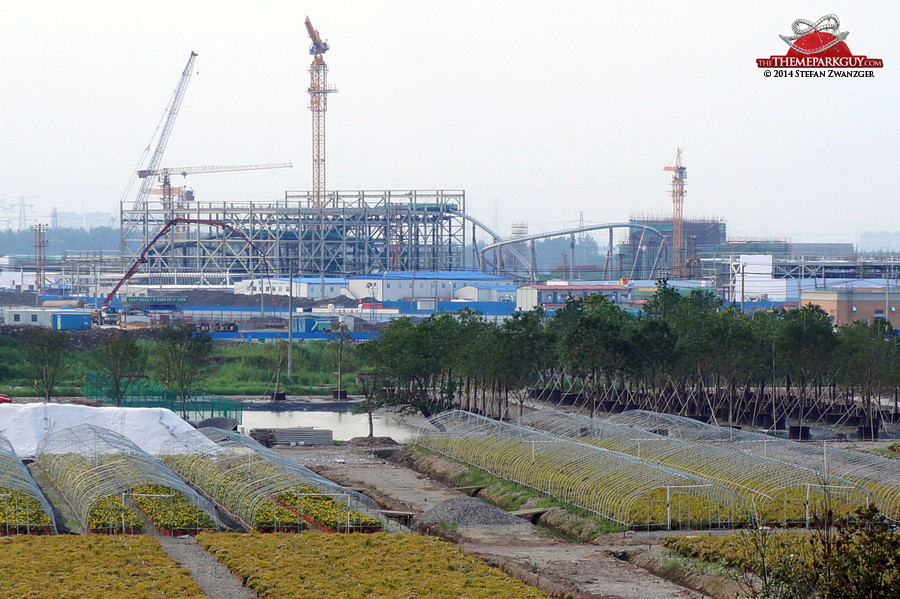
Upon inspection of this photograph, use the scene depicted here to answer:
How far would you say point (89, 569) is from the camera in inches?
610

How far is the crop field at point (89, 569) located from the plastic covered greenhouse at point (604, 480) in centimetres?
805

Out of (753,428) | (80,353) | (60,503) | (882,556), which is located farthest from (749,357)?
(80,353)

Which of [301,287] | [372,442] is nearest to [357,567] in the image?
[372,442]

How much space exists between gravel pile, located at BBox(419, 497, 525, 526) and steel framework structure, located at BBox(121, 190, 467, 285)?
238 feet

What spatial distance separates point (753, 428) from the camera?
117 ft

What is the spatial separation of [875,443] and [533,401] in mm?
15384

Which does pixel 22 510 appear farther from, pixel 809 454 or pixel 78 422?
pixel 809 454

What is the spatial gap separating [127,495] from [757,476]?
456 inches

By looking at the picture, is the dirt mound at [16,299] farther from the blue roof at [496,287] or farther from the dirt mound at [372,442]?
the dirt mound at [372,442]

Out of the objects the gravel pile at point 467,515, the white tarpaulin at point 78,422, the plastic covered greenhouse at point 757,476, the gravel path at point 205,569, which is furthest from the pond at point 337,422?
the gravel path at point 205,569

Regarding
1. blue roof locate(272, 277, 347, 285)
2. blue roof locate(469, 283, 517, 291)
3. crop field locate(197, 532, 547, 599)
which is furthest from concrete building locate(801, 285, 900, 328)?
crop field locate(197, 532, 547, 599)

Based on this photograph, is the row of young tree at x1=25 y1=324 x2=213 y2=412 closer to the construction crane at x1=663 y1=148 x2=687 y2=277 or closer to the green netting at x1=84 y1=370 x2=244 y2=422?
the green netting at x1=84 y1=370 x2=244 y2=422

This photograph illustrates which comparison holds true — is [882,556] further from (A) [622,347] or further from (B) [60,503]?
(A) [622,347]

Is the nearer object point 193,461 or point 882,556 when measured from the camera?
point 882,556
